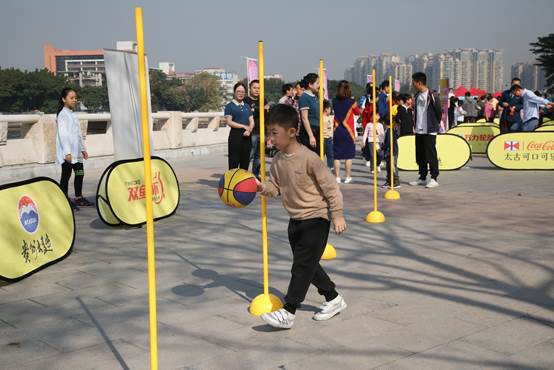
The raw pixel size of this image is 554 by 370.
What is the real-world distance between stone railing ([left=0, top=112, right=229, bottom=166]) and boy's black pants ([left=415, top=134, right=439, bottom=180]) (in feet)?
26.6

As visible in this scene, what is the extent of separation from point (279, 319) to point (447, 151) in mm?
10758

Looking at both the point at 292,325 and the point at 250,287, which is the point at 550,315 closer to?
the point at 292,325

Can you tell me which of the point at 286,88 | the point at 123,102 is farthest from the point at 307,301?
the point at 286,88

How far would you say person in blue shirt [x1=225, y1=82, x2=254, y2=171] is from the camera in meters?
10.7

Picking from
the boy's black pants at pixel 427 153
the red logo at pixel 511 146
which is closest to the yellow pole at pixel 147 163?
the boy's black pants at pixel 427 153

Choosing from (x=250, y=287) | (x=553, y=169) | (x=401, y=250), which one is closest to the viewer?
(x=250, y=287)

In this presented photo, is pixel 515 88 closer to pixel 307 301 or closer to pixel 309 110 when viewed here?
pixel 309 110

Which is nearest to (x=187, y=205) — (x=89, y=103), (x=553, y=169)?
(x=553, y=169)

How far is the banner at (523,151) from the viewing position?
14133 millimetres

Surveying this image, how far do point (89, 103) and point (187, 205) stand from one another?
123m

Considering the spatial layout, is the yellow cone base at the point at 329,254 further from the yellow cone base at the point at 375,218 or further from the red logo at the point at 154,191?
the red logo at the point at 154,191

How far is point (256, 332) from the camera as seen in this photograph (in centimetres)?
443

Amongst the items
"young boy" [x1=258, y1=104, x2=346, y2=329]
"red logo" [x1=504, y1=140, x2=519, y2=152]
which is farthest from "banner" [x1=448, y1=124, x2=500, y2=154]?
"young boy" [x1=258, y1=104, x2=346, y2=329]

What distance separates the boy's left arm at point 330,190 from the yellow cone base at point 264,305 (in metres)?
0.79
